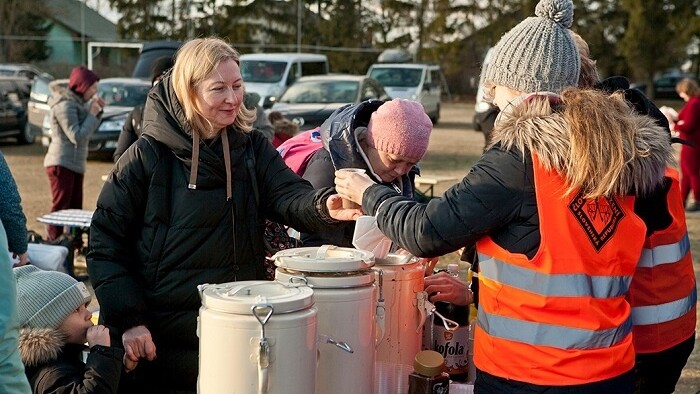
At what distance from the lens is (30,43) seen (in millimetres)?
41531

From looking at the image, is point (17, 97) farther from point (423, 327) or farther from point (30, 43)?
point (30, 43)

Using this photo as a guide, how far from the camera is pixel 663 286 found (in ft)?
9.51

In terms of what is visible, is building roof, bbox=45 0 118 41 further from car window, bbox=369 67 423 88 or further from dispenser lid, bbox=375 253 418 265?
dispenser lid, bbox=375 253 418 265

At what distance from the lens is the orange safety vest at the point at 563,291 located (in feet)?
7.66

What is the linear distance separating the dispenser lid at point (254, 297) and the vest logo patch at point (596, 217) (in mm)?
721

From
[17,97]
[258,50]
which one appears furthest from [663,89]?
[17,97]

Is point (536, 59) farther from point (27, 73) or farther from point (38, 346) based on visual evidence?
point (27, 73)

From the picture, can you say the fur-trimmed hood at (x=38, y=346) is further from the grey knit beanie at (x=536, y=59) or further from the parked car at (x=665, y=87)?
the parked car at (x=665, y=87)

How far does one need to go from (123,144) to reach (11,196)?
2874 mm

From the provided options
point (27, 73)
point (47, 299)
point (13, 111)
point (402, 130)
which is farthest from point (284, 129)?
point (27, 73)

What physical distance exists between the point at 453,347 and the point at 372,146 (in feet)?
2.57

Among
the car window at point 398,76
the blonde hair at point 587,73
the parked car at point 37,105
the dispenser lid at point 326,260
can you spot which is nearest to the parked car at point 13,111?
the parked car at point 37,105

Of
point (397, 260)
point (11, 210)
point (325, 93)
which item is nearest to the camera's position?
point (397, 260)

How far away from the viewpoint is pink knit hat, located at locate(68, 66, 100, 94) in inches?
342
